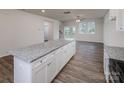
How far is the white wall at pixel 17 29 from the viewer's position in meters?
4.68

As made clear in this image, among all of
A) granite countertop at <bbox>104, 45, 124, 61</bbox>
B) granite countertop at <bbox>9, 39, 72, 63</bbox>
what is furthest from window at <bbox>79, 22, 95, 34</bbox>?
granite countertop at <bbox>9, 39, 72, 63</bbox>

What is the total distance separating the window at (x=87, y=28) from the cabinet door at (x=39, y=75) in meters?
10.2

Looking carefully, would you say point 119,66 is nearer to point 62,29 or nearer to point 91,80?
point 91,80

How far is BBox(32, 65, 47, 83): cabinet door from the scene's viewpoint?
164 cm

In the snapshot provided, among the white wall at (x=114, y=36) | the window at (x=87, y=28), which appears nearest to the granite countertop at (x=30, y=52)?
the white wall at (x=114, y=36)

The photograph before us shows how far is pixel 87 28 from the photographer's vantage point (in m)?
11.6

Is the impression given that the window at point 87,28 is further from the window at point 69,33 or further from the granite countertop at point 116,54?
the granite countertop at point 116,54

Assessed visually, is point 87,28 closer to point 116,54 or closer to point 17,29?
point 17,29

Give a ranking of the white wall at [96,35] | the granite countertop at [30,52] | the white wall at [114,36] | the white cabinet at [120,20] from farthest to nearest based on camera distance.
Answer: the white wall at [96,35] < the white wall at [114,36] < the granite countertop at [30,52] < the white cabinet at [120,20]

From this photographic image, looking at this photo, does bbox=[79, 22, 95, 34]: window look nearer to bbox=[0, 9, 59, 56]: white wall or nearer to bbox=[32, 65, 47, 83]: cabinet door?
bbox=[0, 9, 59, 56]: white wall

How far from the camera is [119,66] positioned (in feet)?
4.90
